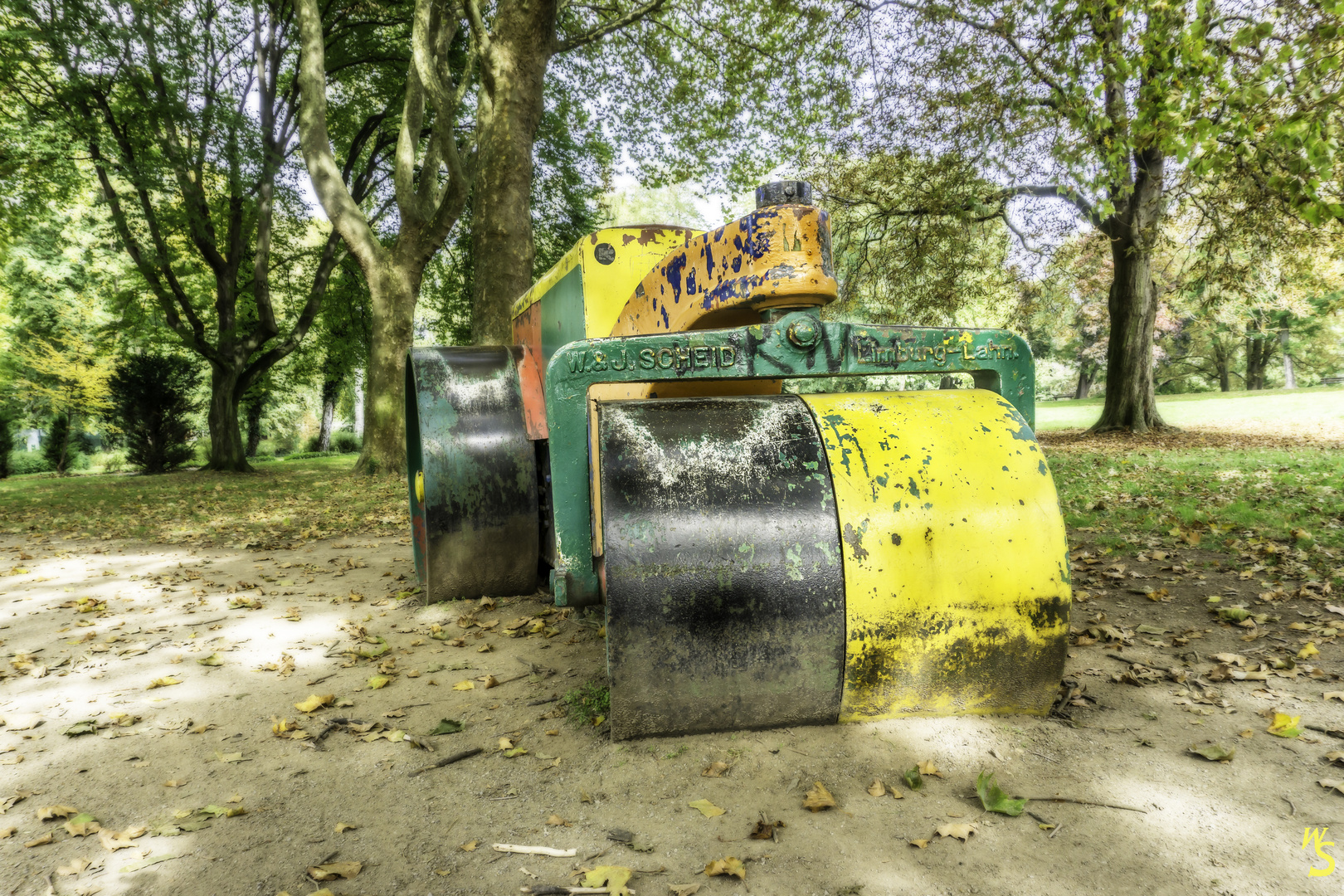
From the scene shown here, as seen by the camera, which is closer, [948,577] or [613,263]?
[948,577]

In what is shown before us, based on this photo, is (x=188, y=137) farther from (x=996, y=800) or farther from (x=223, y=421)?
(x=996, y=800)

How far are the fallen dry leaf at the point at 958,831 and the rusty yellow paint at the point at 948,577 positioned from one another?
1.22 ft

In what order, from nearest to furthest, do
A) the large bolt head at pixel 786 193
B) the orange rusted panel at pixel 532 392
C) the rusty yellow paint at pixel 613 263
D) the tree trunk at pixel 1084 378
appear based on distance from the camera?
the large bolt head at pixel 786 193 → the rusty yellow paint at pixel 613 263 → the orange rusted panel at pixel 532 392 → the tree trunk at pixel 1084 378

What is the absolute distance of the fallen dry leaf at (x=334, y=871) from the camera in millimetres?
1760

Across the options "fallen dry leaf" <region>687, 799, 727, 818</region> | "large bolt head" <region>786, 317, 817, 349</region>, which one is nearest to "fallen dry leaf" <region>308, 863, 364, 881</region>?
"fallen dry leaf" <region>687, 799, 727, 818</region>

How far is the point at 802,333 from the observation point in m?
2.26

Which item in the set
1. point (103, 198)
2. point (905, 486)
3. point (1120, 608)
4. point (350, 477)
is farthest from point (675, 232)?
point (103, 198)

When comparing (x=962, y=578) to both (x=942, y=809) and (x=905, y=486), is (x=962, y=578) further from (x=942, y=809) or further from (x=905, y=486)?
(x=942, y=809)

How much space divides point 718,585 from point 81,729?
99.2 inches

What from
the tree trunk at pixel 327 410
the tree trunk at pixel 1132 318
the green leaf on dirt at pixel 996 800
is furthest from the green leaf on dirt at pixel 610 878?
the tree trunk at pixel 327 410

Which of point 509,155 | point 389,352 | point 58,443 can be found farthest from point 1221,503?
point 58,443

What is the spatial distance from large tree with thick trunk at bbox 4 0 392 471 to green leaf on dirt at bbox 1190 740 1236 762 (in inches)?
599

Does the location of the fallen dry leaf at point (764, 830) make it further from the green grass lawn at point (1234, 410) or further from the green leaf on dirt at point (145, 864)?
the green grass lawn at point (1234, 410)

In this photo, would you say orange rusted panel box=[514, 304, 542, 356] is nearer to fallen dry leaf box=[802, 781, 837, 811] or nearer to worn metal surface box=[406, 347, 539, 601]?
worn metal surface box=[406, 347, 539, 601]
